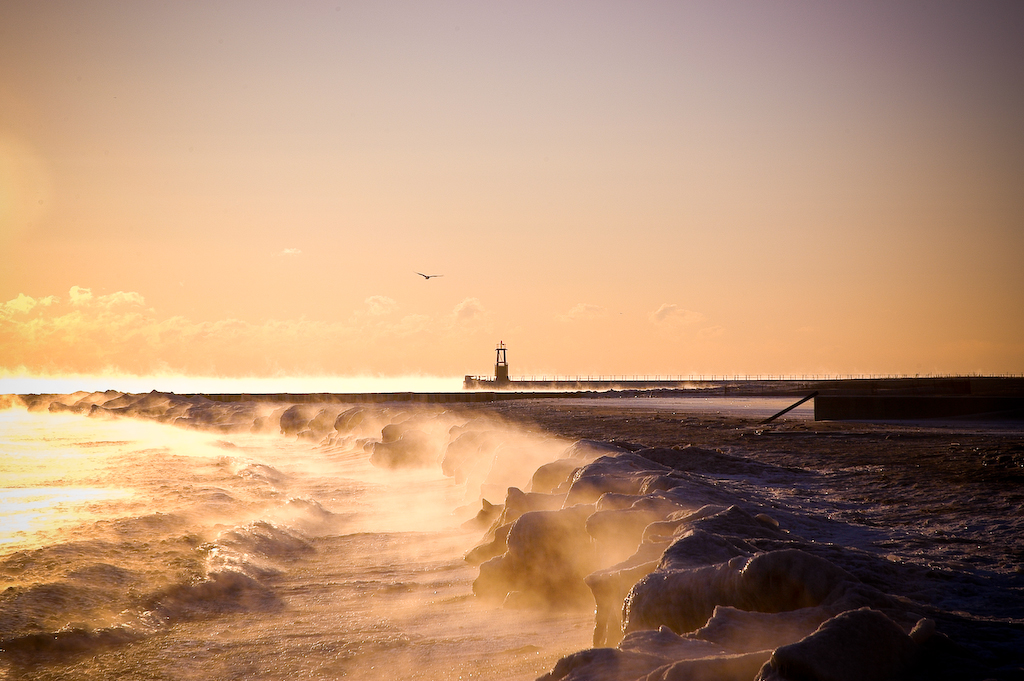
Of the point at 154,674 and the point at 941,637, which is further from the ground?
the point at 941,637

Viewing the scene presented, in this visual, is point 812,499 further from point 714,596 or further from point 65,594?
point 65,594

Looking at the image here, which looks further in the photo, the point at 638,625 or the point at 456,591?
the point at 456,591

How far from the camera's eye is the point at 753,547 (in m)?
5.15

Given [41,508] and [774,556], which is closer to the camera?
[774,556]

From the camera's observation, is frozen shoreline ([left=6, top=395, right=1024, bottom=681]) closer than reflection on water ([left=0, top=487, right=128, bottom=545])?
Yes

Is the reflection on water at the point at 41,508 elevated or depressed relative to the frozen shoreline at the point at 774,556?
depressed

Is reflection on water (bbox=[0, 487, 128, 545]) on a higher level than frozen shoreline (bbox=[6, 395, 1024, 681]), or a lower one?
lower

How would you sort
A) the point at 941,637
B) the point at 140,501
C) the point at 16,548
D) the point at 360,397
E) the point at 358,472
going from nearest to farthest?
the point at 941,637 < the point at 16,548 < the point at 140,501 < the point at 358,472 < the point at 360,397

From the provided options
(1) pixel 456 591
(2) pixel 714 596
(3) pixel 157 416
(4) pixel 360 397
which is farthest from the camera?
(4) pixel 360 397

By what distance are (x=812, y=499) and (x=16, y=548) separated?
9.75 meters

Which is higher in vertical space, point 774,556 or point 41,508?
point 774,556

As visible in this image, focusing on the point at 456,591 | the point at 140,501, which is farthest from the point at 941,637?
the point at 140,501

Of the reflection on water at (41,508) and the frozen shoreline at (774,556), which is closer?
the frozen shoreline at (774,556)

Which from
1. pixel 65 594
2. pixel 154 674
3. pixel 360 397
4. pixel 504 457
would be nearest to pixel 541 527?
pixel 154 674
